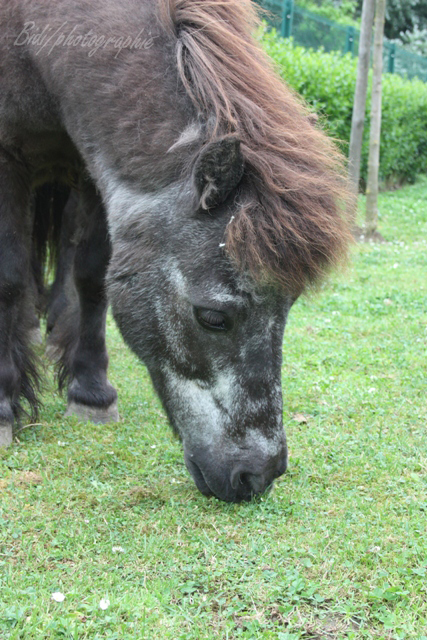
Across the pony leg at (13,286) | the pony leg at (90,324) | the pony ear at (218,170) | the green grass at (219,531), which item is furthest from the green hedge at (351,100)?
the pony ear at (218,170)

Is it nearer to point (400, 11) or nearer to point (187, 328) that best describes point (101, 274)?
point (187, 328)

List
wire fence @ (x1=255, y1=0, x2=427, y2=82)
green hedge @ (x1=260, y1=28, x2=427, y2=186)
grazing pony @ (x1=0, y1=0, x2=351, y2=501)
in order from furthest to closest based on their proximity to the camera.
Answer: wire fence @ (x1=255, y1=0, x2=427, y2=82)
green hedge @ (x1=260, y1=28, x2=427, y2=186)
grazing pony @ (x1=0, y1=0, x2=351, y2=501)

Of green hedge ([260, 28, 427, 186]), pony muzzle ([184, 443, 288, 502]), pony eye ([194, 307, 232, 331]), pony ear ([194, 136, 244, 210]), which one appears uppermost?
pony ear ([194, 136, 244, 210])

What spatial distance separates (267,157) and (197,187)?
321mm

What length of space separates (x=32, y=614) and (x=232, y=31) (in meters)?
2.77

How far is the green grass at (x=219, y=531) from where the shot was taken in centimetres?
245

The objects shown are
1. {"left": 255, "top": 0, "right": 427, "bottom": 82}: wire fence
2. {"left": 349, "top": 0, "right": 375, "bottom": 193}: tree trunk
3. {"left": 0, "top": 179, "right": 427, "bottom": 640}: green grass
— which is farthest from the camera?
{"left": 255, "top": 0, "right": 427, "bottom": 82}: wire fence

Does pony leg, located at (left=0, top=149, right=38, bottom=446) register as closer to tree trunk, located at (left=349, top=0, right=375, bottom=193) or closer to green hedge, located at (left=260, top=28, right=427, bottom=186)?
tree trunk, located at (left=349, top=0, right=375, bottom=193)

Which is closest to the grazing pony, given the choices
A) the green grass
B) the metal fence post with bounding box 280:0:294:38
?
the green grass

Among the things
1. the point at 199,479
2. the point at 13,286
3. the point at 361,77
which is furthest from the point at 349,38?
the point at 199,479

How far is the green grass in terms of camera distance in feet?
8.04

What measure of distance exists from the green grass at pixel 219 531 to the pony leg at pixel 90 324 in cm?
18

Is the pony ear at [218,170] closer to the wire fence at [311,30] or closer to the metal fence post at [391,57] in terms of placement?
the wire fence at [311,30]

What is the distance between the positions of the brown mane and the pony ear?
9cm
